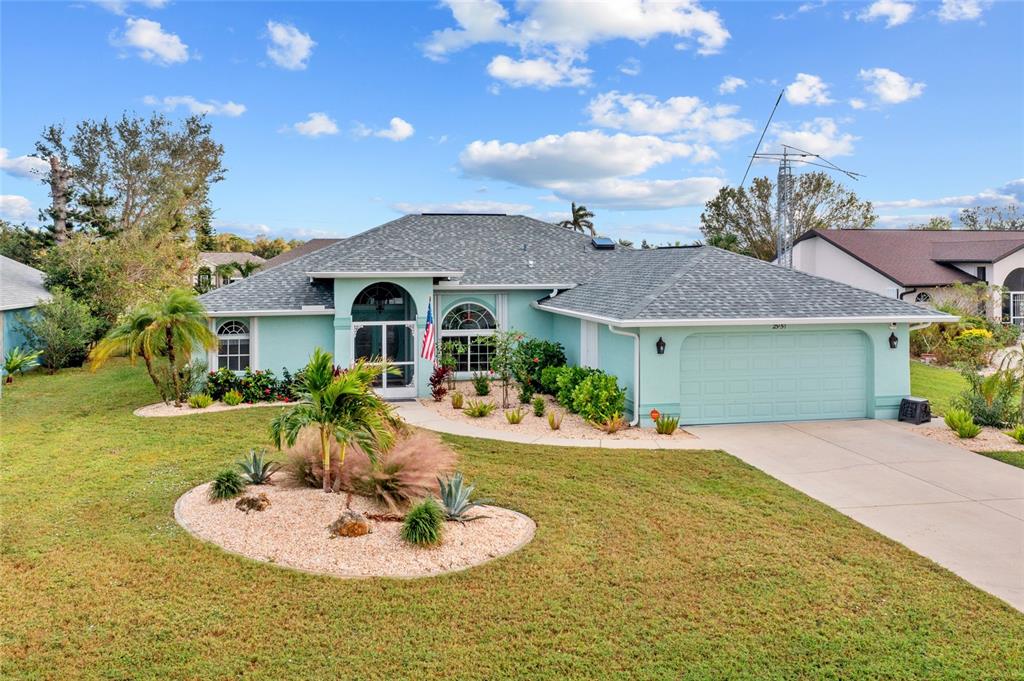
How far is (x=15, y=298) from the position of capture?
2348cm

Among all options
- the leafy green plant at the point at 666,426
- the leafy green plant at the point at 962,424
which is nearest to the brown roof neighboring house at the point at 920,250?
the leafy green plant at the point at 962,424

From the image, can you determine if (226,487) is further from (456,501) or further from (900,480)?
(900,480)

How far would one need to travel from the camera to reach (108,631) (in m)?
5.59

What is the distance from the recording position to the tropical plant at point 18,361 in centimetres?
2148

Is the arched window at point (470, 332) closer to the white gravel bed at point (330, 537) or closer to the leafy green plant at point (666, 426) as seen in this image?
the leafy green plant at point (666, 426)

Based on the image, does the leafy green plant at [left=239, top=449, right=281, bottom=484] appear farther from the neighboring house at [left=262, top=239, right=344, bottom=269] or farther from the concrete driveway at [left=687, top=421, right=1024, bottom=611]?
the neighboring house at [left=262, top=239, right=344, bottom=269]

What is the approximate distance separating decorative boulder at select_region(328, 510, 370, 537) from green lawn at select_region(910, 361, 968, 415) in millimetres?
14137

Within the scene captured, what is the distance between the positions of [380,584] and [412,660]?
4.68 feet

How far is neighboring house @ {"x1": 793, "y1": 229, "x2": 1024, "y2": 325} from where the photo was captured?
31.4m

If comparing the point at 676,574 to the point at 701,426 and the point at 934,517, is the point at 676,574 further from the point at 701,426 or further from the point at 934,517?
the point at 701,426

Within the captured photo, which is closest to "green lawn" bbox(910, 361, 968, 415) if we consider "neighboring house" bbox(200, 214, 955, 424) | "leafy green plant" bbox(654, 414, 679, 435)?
"neighboring house" bbox(200, 214, 955, 424)

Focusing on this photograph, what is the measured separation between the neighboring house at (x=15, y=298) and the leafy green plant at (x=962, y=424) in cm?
2712

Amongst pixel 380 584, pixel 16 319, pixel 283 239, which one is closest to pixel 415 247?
pixel 16 319

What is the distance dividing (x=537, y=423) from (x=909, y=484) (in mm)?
7304
